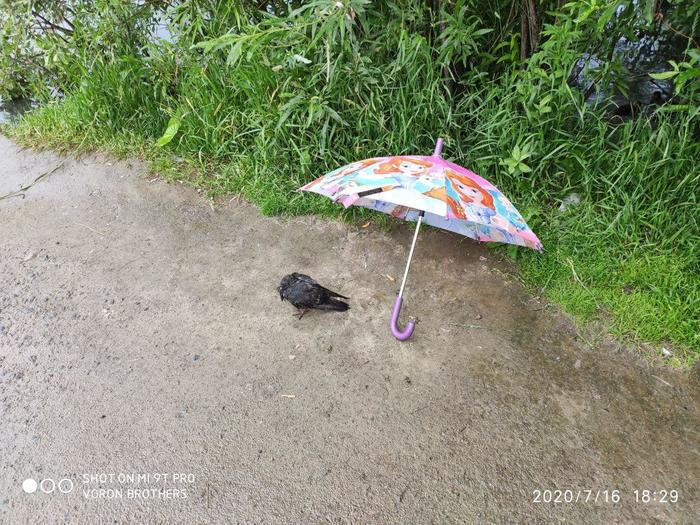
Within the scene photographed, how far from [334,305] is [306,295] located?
0.18 meters

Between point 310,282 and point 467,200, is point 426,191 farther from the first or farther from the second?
point 310,282

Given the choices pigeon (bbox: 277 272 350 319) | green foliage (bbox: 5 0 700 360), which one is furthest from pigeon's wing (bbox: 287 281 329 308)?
green foliage (bbox: 5 0 700 360)

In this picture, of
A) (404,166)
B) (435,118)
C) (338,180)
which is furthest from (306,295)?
(435,118)

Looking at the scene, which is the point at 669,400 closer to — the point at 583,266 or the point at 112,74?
the point at 583,266

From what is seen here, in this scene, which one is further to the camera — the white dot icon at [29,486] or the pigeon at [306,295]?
the pigeon at [306,295]

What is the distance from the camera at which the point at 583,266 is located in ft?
9.97

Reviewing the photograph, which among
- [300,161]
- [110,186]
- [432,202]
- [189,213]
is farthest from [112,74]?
[432,202]

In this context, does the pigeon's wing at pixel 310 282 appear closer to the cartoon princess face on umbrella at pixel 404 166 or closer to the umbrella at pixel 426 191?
the umbrella at pixel 426 191

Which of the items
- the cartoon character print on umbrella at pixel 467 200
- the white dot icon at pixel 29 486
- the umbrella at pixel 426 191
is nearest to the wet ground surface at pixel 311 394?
the white dot icon at pixel 29 486

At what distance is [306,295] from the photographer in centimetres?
277

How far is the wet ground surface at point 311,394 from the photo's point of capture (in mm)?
2127

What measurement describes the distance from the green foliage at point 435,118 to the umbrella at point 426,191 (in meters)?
0.83

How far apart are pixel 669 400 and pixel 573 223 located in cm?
122

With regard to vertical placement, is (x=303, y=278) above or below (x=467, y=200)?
below
